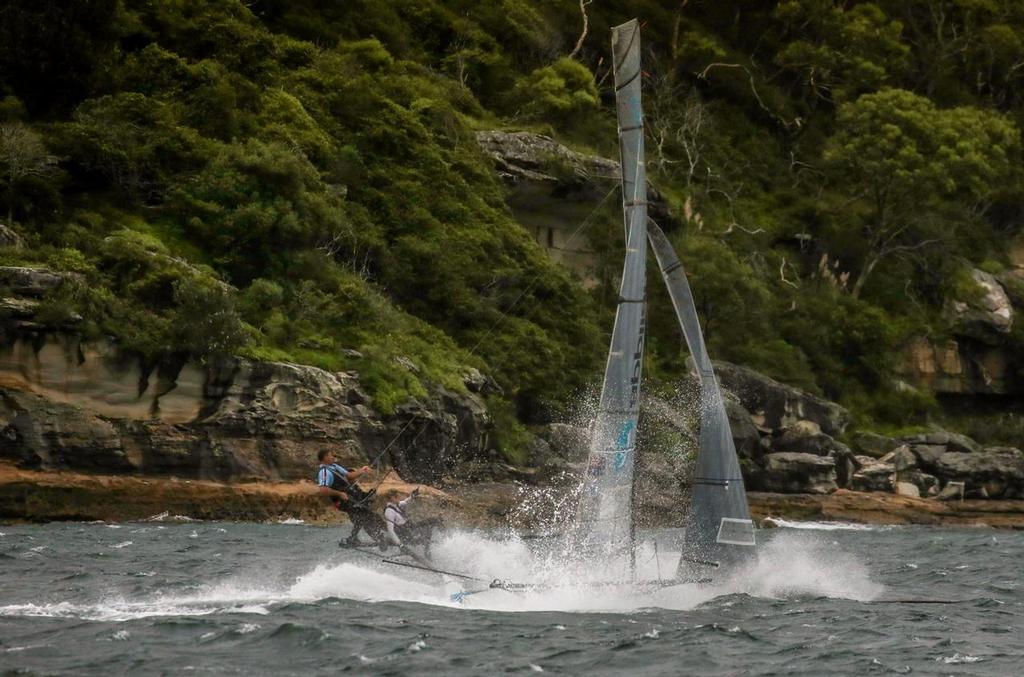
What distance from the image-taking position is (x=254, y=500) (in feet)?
100

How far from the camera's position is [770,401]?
44.5 meters

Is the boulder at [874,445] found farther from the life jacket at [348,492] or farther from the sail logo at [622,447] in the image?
the life jacket at [348,492]

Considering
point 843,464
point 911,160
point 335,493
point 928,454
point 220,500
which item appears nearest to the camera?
point 335,493

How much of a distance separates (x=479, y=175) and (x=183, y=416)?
64.2 feet

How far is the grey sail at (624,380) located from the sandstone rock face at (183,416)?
13328 millimetres

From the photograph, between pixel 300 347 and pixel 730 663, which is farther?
pixel 300 347

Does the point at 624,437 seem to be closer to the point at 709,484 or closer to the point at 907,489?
the point at 709,484

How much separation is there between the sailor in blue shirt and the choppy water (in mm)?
751

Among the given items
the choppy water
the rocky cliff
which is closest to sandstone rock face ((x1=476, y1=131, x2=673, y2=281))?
the rocky cliff

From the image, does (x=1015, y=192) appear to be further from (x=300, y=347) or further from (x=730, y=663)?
(x=730, y=663)


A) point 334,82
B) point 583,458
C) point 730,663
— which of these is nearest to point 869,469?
point 583,458

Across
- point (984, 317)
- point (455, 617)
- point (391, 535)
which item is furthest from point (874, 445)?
point (455, 617)

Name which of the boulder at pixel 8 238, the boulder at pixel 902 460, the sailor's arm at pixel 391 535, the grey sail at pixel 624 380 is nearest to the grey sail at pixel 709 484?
the grey sail at pixel 624 380

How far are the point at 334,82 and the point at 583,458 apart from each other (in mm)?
17734
